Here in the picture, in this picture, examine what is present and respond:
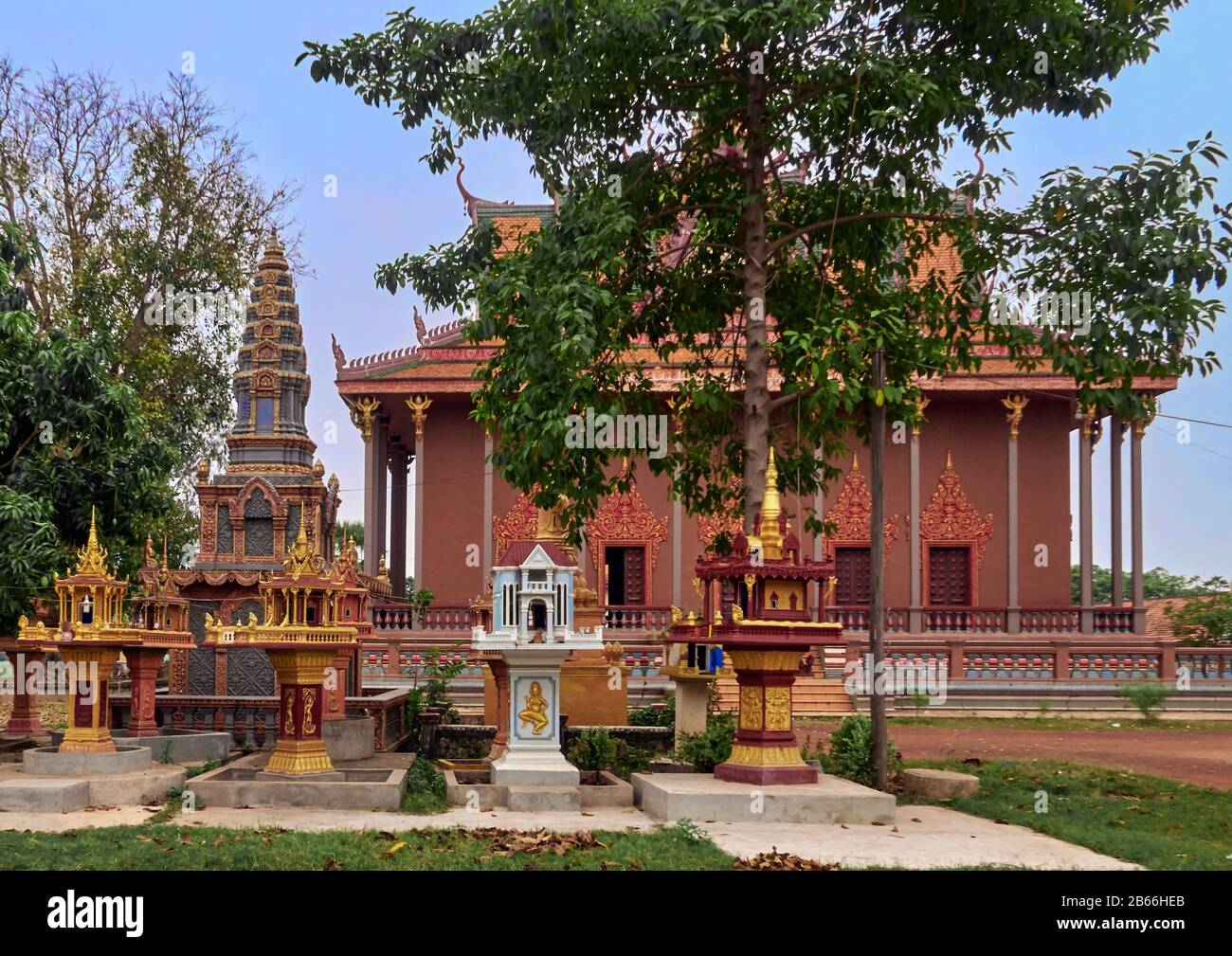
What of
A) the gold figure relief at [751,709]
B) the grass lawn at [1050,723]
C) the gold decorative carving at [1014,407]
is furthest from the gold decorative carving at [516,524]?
the gold figure relief at [751,709]

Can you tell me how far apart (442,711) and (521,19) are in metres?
9.33

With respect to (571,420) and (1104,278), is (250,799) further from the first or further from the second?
(1104,278)

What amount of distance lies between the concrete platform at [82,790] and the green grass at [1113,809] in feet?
24.3

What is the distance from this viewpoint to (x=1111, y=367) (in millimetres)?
13086

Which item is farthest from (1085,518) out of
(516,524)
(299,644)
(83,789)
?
(83,789)

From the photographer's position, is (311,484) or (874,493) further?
(311,484)

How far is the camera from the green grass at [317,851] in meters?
8.73

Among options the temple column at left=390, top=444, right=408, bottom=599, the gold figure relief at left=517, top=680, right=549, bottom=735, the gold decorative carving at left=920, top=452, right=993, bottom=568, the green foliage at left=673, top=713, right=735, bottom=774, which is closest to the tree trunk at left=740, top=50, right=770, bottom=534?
the green foliage at left=673, top=713, right=735, bottom=774

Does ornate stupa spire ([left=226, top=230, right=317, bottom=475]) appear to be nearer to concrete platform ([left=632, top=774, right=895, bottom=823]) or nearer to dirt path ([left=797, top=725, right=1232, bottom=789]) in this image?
dirt path ([left=797, top=725, right=1232, bottom=789])

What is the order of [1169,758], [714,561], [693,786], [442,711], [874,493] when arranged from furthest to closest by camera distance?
[442,711] < [1169,758] < [874,493] < [714,561] < [693,786]

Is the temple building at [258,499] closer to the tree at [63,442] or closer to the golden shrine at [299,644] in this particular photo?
the tree at [63,442]

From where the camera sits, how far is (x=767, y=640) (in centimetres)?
1234

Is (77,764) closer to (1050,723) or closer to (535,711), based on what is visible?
(535,711)
